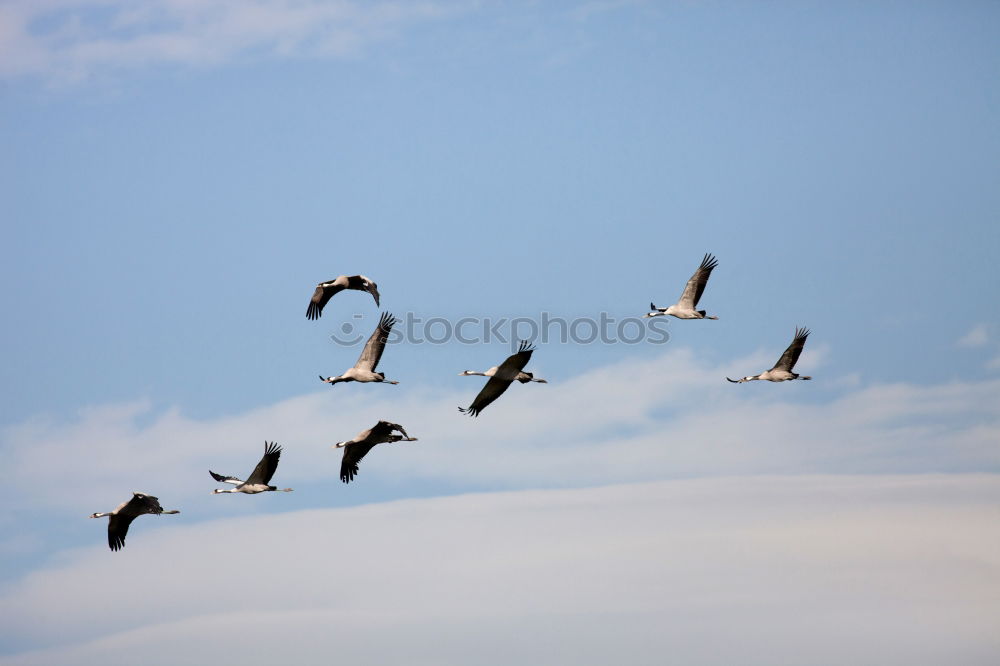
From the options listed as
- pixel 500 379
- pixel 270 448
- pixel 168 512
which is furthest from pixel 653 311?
pixel 168 512

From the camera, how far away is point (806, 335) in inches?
1951

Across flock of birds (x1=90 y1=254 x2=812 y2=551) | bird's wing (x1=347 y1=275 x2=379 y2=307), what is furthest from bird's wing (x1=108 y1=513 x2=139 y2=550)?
bird's wing (x1=347 y1=275 x2=379 y2=307)

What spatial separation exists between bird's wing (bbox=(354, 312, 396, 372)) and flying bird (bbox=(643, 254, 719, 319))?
9524 mm

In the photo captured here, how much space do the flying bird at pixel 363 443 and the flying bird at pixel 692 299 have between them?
32.0ft

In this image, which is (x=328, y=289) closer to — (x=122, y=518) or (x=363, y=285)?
(x=363, y=285)

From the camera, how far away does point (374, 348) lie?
46.6 meters

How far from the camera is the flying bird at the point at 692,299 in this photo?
49094 millimetres

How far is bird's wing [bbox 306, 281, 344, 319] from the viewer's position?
48031mm

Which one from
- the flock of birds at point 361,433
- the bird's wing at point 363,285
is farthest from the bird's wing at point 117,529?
the bird's wing at point 363,285

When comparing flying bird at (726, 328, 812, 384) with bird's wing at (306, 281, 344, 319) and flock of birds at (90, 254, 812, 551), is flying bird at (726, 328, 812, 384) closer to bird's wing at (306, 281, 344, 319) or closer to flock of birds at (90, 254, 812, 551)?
flock of birds at (90, 254, 812, 551)

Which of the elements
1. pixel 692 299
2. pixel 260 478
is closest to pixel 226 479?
pixel 260 478

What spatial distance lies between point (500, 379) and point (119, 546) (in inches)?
491

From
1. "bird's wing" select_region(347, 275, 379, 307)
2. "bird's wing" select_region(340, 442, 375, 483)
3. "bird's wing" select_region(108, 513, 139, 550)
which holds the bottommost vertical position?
"bird's wing" select_region(108, 513, 139, 550)

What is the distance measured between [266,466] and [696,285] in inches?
547
